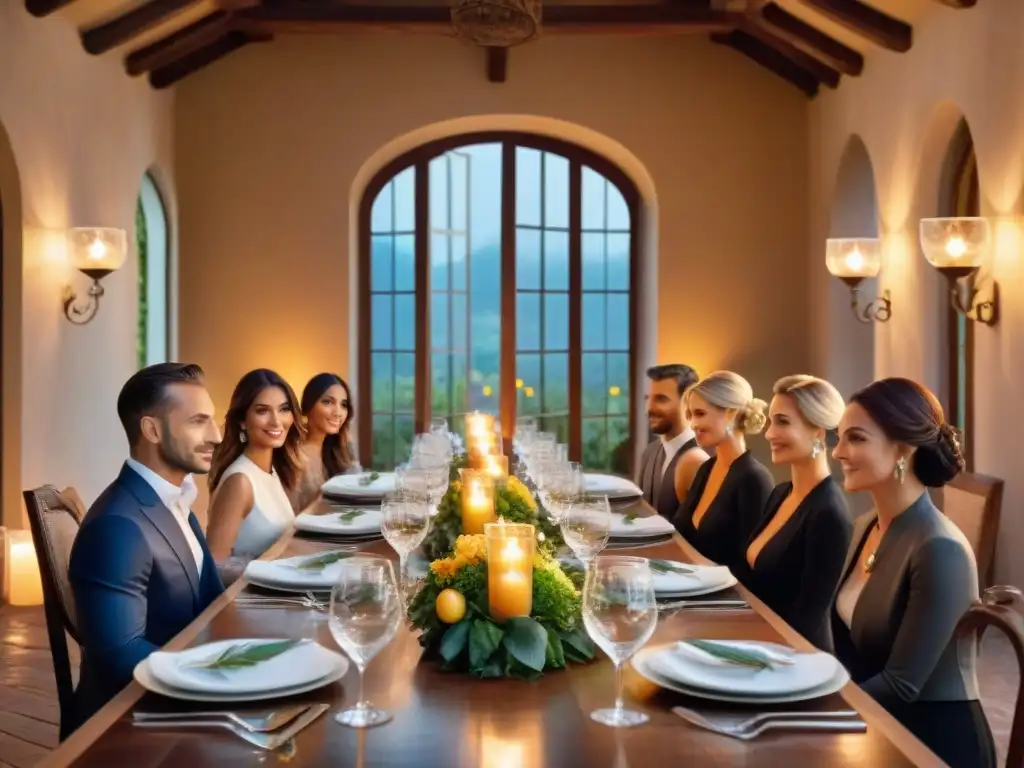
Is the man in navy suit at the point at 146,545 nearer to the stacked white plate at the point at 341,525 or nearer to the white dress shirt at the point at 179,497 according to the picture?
Answer: the white dress shirt at the point at 179,497

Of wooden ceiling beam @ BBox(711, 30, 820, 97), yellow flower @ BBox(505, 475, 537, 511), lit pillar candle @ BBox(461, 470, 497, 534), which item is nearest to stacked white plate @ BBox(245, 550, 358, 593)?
lit pillar candle @ BBox(461, 470, 497, 534)

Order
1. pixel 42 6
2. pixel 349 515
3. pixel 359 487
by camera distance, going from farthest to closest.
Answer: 1. pixel 42 6
2. pixel 359 487
3. pixel 349 515

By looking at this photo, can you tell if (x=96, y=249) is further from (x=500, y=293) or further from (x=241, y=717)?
(x=241, y=717)

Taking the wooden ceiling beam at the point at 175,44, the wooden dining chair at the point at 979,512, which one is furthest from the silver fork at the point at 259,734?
the wooden ceiling beam at the point at 175,44

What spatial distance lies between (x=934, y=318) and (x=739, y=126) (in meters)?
2.38

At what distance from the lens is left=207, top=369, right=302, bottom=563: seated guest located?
3527 millimetres

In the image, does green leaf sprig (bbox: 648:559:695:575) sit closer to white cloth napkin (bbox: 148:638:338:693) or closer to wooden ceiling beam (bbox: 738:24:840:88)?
white cloth napkin (bbox: 148:638:338:693)

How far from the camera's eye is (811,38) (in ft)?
22.1

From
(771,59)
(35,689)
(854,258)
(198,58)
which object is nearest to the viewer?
(35,689)

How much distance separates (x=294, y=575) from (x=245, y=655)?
717mm

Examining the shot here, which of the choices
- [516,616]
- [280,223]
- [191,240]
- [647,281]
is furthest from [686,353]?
[516,616]

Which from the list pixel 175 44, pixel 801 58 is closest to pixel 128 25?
pixel 175 44

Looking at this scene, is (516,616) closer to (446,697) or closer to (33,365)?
(446,697)

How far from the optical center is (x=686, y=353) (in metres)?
7.74
